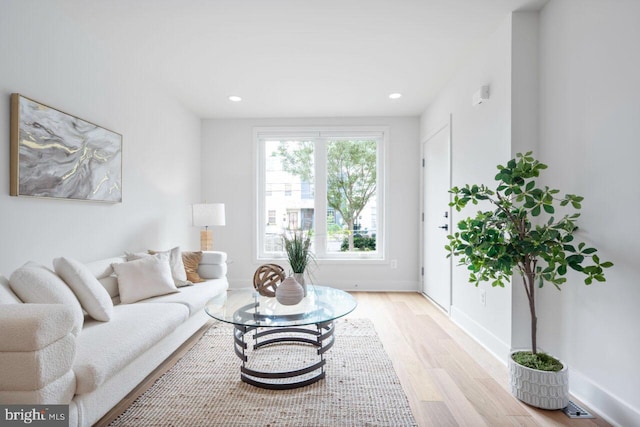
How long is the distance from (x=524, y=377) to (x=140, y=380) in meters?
2.20

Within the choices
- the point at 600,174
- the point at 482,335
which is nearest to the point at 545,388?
the point at 482,335

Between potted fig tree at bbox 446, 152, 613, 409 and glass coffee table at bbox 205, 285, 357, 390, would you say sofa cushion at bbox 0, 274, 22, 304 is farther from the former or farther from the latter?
potted fig tree at bbox 446, 152, 613, 409

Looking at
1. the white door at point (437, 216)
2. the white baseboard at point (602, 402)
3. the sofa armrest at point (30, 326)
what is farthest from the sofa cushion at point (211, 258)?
the white baseboard at point (602, 402)

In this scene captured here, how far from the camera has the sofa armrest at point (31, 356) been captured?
1.35 meters

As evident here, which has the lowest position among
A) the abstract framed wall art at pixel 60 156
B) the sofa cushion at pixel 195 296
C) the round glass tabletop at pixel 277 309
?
the sofa cushion at pixel 195 296

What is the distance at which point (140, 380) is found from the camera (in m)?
2.02

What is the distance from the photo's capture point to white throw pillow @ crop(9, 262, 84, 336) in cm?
175

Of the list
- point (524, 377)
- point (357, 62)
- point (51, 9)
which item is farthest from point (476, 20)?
point (51, 9)

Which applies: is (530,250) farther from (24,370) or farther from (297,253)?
(24,370)

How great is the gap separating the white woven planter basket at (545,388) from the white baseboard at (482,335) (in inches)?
21.6

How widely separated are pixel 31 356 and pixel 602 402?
2710mm

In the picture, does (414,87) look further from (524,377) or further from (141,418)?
(141,418)

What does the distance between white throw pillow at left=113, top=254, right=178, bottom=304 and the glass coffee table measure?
500mm

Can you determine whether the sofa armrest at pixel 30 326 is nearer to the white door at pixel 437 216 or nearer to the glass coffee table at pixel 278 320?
the glass coffee table at pixel 278 320
